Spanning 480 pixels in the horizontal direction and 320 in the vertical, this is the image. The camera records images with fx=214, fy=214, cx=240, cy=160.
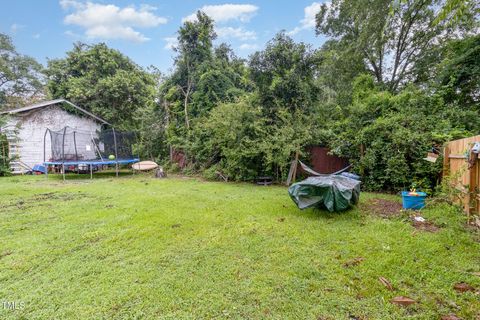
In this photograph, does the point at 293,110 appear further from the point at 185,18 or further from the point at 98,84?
the point at 98,84

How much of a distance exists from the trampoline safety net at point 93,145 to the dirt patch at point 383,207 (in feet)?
33.3

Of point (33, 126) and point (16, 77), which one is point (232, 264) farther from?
point (16, 77)

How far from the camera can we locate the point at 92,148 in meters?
11.0

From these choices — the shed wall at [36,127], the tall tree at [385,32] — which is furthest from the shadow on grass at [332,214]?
the shed wall at [36,127]

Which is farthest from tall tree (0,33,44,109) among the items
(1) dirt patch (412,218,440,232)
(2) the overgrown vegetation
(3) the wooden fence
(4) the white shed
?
(3) the wooden fence

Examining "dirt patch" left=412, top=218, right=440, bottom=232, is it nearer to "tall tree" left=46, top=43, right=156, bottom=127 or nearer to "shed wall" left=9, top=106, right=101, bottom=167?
"shed wall" left=9, top=106, right=101, bottom=167

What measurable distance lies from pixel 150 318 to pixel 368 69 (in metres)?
14.9

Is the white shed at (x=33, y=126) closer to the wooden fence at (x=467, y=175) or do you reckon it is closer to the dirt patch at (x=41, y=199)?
the dirt patch at (x=41, y=199)

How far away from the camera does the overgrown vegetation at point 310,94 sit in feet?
19.7

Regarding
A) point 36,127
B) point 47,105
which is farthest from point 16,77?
point 36,127

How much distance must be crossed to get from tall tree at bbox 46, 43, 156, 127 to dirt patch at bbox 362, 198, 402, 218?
13.1 m

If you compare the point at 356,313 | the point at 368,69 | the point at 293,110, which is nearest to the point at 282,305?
the point at 356,313

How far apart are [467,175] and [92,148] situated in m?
13.5

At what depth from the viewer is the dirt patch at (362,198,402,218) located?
4066 mm
